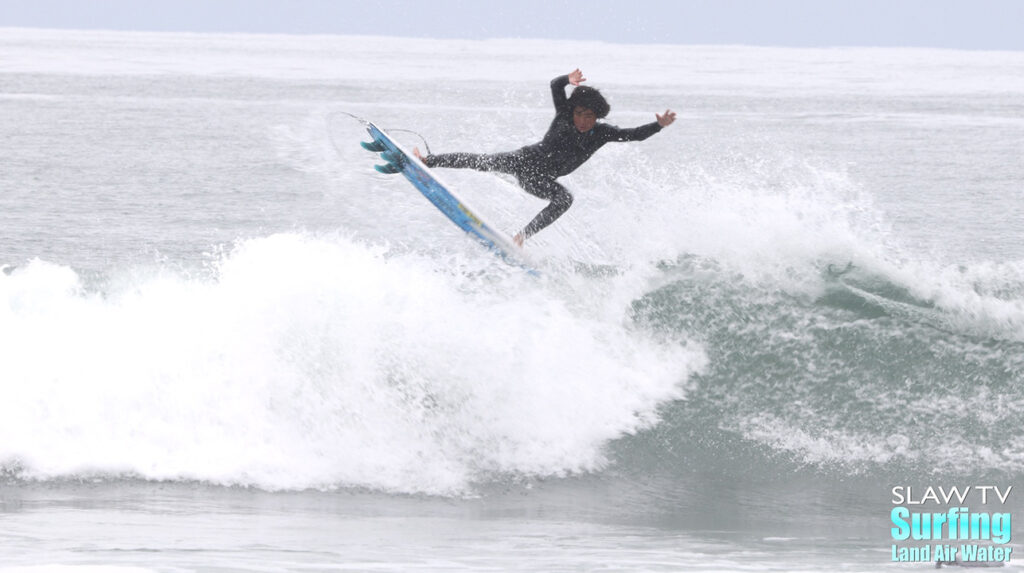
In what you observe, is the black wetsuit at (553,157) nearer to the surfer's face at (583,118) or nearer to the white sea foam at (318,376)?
the surfer's face at (583,118)

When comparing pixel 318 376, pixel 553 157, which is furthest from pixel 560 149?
pixel 318 376

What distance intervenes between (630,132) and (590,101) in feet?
1.19

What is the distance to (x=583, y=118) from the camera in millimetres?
9070

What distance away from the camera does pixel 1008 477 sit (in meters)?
8.73

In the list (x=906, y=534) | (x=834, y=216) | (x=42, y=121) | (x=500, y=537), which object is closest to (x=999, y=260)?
(x=834, y=216)

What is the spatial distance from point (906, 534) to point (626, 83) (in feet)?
140

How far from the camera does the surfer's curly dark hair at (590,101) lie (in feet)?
29.6

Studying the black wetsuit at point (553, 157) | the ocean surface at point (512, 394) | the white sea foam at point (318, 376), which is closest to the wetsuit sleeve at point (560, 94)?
the black wetsuit at point (553, 157)

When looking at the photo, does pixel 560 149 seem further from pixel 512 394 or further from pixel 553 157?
pixel 512 394

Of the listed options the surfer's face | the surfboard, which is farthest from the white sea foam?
the surfer's face

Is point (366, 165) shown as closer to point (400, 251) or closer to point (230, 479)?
point (400, 251)

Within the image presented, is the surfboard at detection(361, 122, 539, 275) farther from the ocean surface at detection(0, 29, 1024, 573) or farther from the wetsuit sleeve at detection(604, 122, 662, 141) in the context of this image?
the wetsuit sleeve at detection(604, 122, 662, 141)

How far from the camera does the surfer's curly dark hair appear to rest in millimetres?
9031

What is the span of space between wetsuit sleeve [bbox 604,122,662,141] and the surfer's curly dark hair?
0.12 m
